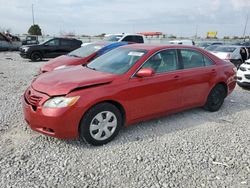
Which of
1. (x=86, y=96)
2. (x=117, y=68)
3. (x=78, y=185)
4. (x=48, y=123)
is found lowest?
(x=78, y=185)

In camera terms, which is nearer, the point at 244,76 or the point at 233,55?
the point at 244,76

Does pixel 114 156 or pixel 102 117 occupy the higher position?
pixel 102 117

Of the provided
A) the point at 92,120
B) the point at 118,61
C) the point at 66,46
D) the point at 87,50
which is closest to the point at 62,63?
the point at 87,50

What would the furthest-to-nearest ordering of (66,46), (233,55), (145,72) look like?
(66,46) < (233,55) < (145,72)

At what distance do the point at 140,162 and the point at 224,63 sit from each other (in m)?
3.41

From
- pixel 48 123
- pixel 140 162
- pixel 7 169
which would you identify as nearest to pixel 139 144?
pixel 140 162

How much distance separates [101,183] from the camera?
2904 mm

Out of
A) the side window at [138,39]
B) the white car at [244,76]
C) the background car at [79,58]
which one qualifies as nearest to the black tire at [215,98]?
the white car at [244,76]

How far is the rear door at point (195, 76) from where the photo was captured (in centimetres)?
471

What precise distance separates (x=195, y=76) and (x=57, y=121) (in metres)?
2.78

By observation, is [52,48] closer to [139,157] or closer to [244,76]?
[244,76]

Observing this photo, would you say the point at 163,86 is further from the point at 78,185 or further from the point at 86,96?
the point at 78,185

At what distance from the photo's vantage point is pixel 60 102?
3.45m

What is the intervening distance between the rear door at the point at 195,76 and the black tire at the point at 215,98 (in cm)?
23
